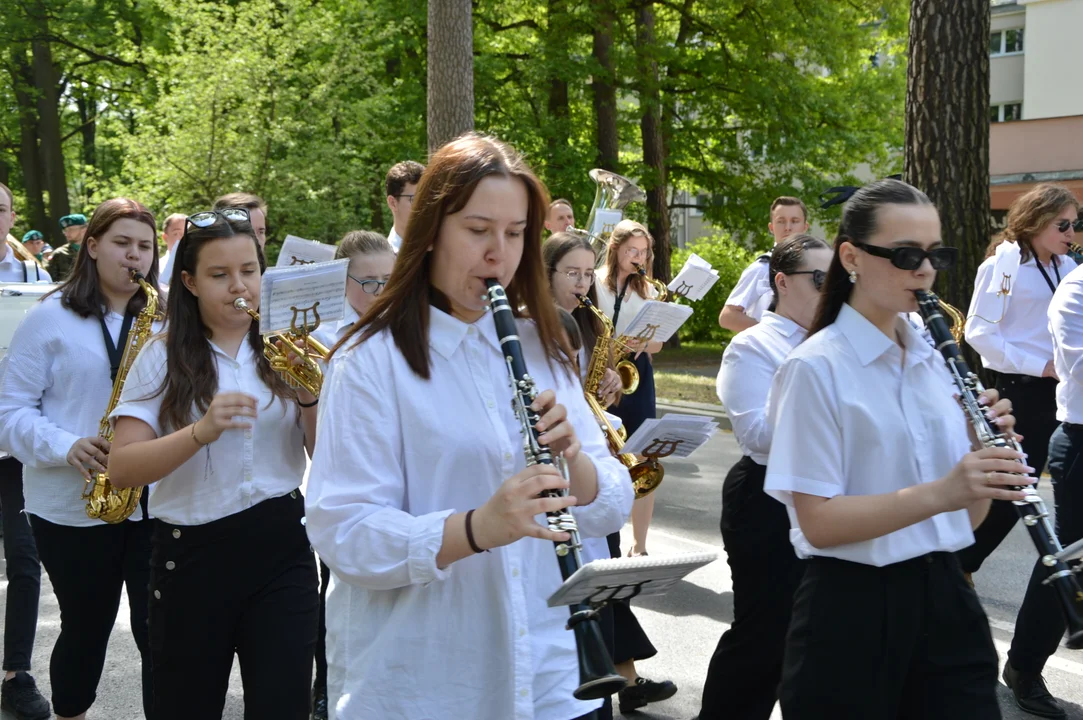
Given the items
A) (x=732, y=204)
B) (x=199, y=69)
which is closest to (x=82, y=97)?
(x=199, y=69)

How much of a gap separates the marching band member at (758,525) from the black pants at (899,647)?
3.75 ft

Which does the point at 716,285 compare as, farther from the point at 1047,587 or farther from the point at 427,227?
the point at 427,227

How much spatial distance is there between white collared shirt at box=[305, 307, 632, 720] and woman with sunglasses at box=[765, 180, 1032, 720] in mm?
715

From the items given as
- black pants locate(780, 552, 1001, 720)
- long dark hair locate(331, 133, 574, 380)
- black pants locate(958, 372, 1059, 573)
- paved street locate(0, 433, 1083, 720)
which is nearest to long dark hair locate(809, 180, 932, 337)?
black pants locate(780, 552, 1001, 720)

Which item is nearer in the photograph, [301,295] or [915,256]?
[915,256]

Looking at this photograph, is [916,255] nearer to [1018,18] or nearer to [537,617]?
[537,617]

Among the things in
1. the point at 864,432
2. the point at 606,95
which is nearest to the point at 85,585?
the point at 864,432

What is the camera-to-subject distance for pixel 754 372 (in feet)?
13.4

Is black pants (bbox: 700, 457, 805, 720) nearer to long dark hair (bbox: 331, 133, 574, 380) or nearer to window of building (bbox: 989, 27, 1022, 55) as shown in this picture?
long dark hair (bbox: 331, 133, 574, 380)

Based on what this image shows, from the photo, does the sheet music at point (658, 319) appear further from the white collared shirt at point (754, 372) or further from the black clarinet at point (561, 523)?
the black clarinet at point (561, 523)

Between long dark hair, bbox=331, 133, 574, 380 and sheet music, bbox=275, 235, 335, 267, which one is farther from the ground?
long dark hair, bbox=331, 133, 574, 380

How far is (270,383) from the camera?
358cm

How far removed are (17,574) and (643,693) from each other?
2726 millimetres

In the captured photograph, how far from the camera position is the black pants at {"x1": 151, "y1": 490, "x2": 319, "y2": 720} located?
10.9 feet
